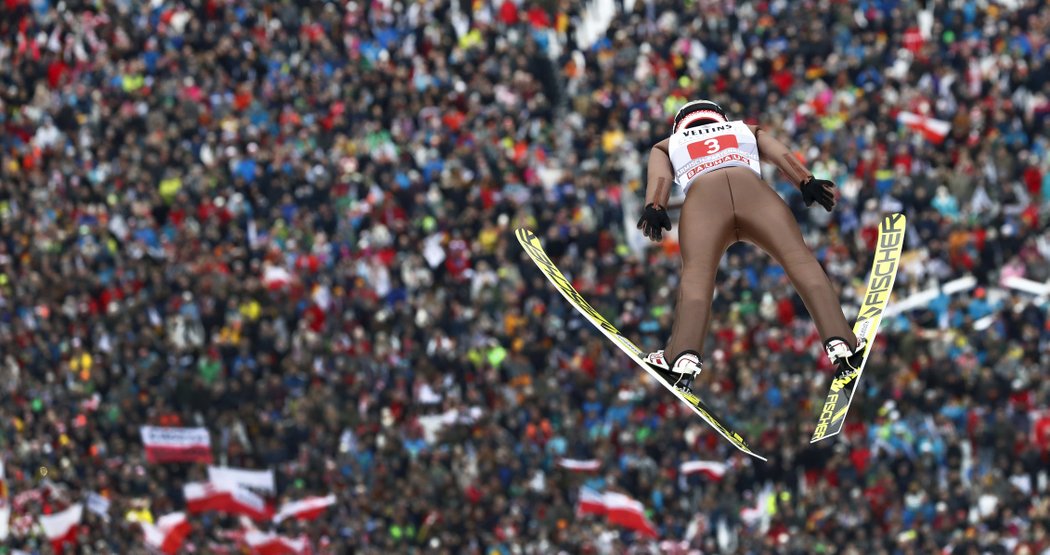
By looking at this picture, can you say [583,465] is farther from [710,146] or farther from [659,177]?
Answer: [659,177]

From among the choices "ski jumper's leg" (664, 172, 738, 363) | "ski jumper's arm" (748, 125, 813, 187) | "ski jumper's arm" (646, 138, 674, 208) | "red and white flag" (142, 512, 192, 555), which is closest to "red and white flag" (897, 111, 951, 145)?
"red and white flag" (142, 512, 192, 555)

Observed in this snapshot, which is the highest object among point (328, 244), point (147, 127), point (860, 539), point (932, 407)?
point (147, 127)

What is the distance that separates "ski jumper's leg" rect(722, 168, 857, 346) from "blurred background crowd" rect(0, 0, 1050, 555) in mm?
10657

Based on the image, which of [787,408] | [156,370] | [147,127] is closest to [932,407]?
[787,408]

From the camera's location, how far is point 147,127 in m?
29.9

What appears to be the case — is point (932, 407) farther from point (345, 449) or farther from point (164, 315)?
point (164, 315)

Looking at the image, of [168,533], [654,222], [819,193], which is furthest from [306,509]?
[819,193]

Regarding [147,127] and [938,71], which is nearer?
[938,71]

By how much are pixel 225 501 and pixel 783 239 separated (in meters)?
14.3

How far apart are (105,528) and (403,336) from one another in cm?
458

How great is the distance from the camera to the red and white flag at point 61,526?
25.0 m

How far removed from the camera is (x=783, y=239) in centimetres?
1209

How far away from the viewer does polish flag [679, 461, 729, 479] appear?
22969mm

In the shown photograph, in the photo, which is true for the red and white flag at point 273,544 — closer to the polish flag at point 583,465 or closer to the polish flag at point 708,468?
the polish flag at point 583,465
